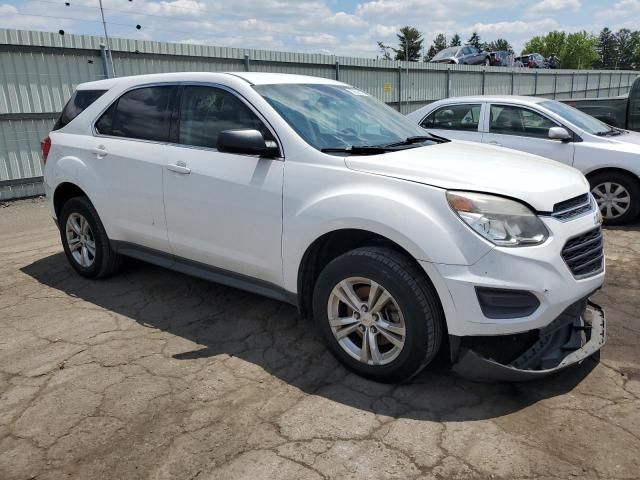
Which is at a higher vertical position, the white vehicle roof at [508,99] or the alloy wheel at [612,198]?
the white vehicle roof at [508,99]

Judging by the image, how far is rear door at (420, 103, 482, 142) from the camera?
301 inches

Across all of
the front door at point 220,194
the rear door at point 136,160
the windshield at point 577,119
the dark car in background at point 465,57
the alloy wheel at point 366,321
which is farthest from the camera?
the dark car in background at point 465,57

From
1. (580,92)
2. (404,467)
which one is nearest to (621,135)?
(404,467)

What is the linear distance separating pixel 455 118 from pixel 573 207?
5.09 m

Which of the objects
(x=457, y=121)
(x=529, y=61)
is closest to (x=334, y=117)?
(x=457, y=121)

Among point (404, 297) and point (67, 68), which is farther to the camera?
point (67, 68)

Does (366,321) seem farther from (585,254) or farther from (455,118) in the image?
(455,118)

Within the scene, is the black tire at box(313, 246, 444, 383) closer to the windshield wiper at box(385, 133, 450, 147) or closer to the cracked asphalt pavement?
the cracked asphalt pavement

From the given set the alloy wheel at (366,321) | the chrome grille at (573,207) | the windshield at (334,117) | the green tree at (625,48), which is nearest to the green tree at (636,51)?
the green tree at (625,48)

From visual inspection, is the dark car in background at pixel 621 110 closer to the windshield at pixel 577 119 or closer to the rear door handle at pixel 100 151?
the windshield at pixel 577 119

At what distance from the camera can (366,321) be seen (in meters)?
3.10

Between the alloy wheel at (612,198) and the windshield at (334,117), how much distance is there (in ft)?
12.3

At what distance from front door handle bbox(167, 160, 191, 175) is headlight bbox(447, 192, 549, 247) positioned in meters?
1.95

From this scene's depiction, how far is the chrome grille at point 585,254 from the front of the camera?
286 cm
